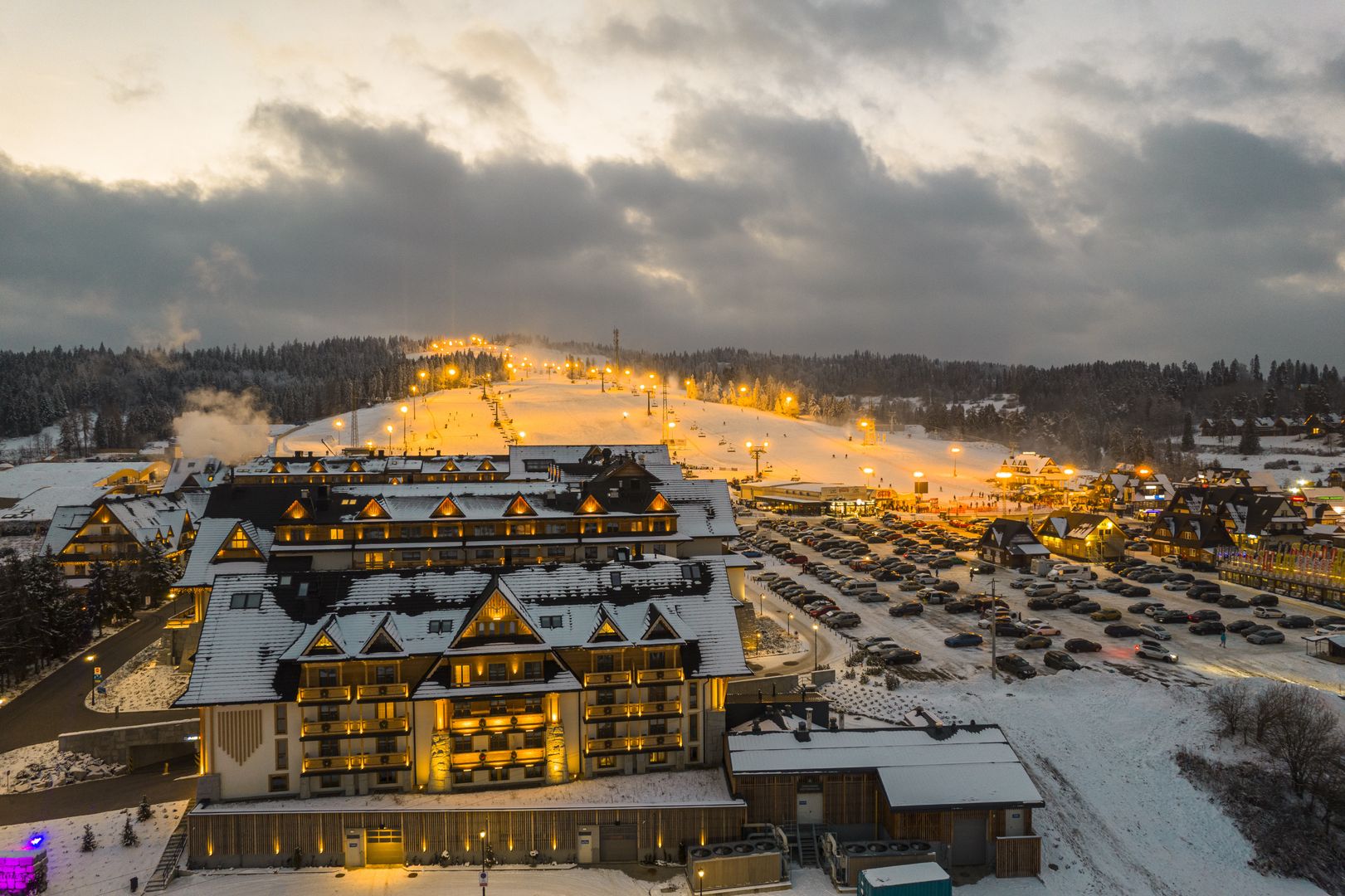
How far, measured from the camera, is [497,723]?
30.3 m

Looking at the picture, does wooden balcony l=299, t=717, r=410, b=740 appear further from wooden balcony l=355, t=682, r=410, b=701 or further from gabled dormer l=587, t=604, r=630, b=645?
gabled dormer l=587, t=604, r=630, b=645

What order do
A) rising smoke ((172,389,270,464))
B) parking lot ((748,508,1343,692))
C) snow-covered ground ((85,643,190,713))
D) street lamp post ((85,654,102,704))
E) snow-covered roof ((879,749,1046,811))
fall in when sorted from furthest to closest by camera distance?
rising smoke ((172,389,270,464)) → parking lot ((748,508,1343,692)) → street lamp post ((85,654,102,704)) → snow-covered ground ((85,643,190,713)) → snow-covered roof ((879,749,1046,811))

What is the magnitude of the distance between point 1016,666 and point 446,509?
32.5 meters

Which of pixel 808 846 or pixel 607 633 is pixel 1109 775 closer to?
pixel 808 846

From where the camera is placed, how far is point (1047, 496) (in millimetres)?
116000

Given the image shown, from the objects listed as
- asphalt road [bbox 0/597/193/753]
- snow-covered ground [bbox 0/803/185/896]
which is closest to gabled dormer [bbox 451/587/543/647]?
snow-covered ground [bbox 0/803/185/896]

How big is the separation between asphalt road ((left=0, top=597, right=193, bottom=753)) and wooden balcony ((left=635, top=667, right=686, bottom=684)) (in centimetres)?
2312

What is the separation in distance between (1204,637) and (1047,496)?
227 ft

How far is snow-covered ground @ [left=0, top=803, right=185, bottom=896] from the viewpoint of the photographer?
2628cm

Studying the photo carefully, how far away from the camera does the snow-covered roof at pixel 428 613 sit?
97.3 feet

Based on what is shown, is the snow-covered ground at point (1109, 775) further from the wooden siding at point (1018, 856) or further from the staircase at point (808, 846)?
the staircase at point (808, 846)

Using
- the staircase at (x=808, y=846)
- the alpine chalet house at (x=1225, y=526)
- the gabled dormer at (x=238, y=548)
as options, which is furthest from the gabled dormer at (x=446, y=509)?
the alpine chalet house at (x=1225, y=526)

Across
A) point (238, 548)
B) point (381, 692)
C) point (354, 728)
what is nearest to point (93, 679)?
point (238, 548)

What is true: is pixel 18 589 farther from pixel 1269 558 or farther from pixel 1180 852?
pixel 1269 558
